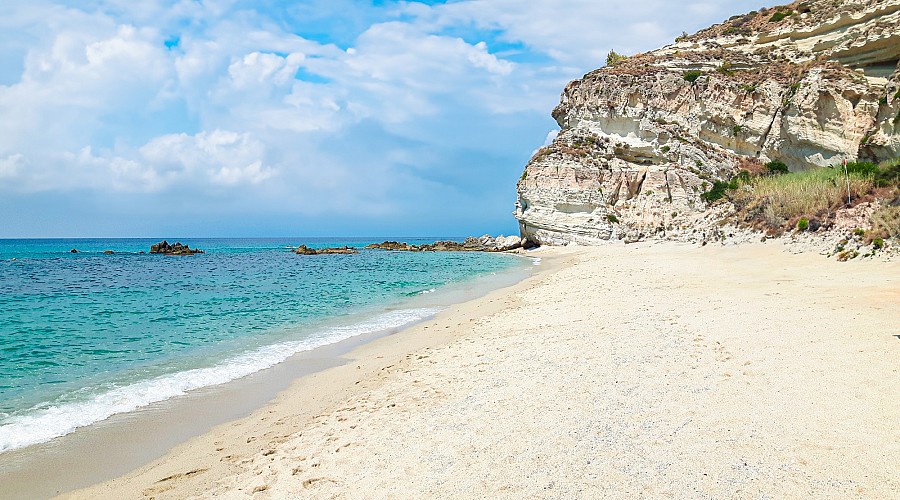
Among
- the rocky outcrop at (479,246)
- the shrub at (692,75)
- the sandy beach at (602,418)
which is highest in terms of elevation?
the shrub at (692,75)

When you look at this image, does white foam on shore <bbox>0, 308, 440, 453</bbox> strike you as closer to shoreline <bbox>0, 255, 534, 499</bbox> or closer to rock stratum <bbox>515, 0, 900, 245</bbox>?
shoreline <bbox>0, 255, 534, 499</bbox>

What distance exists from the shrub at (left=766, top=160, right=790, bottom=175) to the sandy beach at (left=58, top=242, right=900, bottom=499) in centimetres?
3002

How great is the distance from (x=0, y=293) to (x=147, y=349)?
17325 millimetres

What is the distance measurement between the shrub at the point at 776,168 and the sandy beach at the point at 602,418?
30.0 meters

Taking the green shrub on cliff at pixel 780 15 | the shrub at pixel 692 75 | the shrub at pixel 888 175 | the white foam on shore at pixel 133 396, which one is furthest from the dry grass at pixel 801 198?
the green shrub on cliff at pixel 780 15

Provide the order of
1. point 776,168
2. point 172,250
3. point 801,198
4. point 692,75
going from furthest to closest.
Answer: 1. point 172,250
2. point 692,75
3. point 776,168
4. point 801,198

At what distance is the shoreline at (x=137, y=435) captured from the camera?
507 cm

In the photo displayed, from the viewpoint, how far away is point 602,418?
4.68 metres

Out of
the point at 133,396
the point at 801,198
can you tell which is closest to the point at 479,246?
the point at 801,198

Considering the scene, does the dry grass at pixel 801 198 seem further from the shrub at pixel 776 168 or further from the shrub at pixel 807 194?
the shrub at pixel 776 168

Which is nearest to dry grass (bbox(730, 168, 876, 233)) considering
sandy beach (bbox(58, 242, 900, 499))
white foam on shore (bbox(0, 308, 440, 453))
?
sandy beach (bbox(58, 242, 900, 499))

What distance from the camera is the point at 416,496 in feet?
12.2

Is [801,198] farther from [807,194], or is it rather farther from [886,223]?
[886,223]

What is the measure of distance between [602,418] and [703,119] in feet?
136
